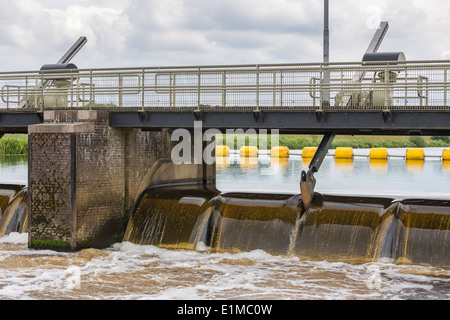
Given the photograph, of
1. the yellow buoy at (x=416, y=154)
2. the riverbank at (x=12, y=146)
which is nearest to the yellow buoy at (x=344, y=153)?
the yellow buoy at (x=416, y=154)

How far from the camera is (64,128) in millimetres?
22797

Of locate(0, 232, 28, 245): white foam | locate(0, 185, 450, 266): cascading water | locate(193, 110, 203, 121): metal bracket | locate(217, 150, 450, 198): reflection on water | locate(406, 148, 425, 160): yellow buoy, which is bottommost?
locate(0, 232, 28, 245): white foam

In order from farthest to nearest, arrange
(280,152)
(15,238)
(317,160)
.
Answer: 1. (280,152)
2. (15,238)
3. (317,160)

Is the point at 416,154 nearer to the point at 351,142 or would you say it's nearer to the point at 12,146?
the point at 351,142

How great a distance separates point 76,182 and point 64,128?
6.17ft

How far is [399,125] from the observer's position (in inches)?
798

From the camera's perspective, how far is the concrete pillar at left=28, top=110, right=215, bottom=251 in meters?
22.6

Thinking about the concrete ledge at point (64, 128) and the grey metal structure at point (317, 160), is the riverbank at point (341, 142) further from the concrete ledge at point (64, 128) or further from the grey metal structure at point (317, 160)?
the grey metal structure at point (317, 160)

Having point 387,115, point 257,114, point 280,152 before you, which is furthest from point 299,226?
point 280,152

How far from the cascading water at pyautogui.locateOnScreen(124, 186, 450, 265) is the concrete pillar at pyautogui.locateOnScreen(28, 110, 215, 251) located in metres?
1.26

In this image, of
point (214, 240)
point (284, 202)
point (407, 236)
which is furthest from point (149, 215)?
point (407, 236)

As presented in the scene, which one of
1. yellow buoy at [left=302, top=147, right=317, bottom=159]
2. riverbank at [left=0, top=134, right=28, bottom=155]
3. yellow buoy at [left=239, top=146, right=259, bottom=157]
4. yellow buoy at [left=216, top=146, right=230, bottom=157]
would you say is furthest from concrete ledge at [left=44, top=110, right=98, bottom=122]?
yellow buoy at [left=239, top=146, right=259, bottom=157]

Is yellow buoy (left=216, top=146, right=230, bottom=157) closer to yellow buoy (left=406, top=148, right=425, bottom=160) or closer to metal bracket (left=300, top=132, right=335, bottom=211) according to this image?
yellow buoy (left=406, top=148, right=425, bottom=160)
